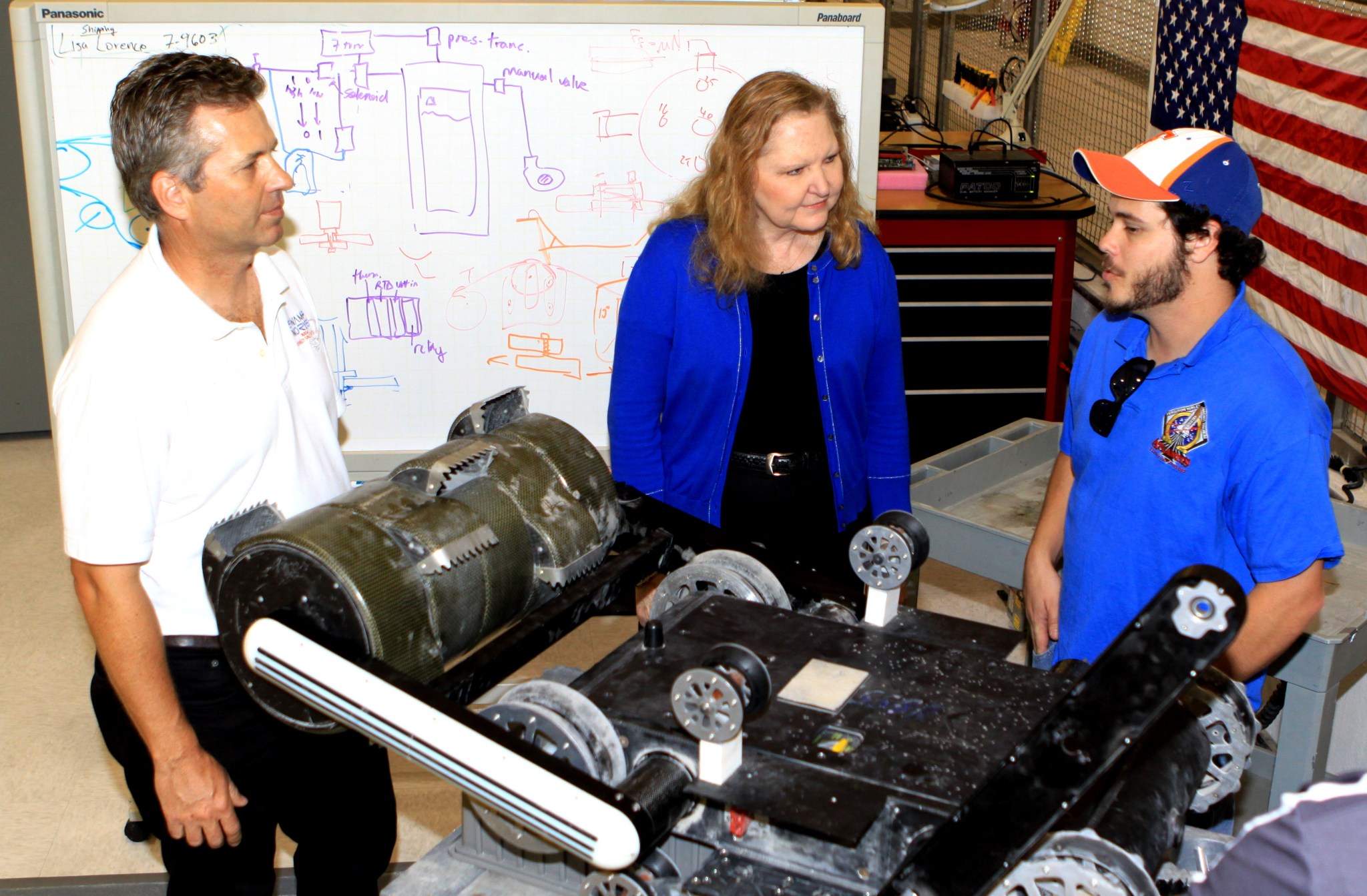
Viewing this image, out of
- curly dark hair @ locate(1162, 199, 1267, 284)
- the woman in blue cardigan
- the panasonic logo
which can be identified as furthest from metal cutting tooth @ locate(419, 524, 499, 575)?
the panasonic logo

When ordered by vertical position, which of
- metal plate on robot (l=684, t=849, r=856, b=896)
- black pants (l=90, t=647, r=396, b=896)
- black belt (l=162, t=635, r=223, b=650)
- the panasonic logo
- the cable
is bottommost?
black pants (l=90, t=647, r=396, b=896)

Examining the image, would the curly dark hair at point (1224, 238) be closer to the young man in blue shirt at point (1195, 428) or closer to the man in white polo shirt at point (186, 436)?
the young man in blue shirt at point (1195, 428)

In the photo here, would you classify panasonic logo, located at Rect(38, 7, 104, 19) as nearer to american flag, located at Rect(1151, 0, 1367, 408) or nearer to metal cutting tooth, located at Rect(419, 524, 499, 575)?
metal cutting tooth, located at Rect(419, 524, 499, 575)

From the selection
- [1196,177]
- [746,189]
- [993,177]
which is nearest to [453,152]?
[746,189]

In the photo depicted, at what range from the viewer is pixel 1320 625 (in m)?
2.12

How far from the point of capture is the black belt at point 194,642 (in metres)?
1.68

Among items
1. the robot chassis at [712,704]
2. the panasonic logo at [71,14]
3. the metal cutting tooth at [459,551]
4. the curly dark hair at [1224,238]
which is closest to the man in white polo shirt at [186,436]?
the robot chassis at [712,704]

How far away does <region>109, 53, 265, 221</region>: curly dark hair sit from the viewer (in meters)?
1.60

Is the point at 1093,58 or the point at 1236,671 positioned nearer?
the point at 1236,671

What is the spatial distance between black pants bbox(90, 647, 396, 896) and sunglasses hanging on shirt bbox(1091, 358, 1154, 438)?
4.03 feet

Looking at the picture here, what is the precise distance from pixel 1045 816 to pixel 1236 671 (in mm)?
926

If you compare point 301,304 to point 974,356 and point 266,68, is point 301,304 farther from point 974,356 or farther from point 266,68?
point 974,356

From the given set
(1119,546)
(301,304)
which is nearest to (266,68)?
(301,304)

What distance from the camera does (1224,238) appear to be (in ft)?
5.72
